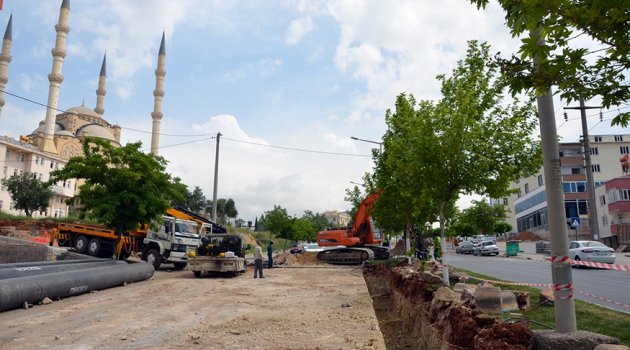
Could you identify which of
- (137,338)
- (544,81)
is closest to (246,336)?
(137,338)

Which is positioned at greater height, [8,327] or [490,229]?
[490,229]

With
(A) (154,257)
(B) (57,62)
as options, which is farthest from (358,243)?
(B) (57,62)

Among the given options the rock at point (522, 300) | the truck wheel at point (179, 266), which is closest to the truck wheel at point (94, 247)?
the truck wheel at point (179, 266)

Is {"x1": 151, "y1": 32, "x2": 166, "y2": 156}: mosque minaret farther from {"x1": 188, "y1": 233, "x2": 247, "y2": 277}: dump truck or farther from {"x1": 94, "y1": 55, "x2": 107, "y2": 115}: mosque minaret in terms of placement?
{"x1": 188, "y1": 233, "x2": 247, "y2": 277}: dump truck

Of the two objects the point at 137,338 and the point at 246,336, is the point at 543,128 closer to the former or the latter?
the point at 246,336

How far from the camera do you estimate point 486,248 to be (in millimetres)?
41969

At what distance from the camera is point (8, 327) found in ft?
30.3

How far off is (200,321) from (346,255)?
64.4ft

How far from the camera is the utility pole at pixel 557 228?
505 cm

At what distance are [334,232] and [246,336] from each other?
2134 centimetres

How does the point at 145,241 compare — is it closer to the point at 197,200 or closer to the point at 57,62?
the point at 57,62

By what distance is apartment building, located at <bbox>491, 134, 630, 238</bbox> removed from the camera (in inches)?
2413

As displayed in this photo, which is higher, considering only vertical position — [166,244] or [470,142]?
[470,142]

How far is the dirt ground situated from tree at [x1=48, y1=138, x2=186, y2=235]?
5167 millimetres
